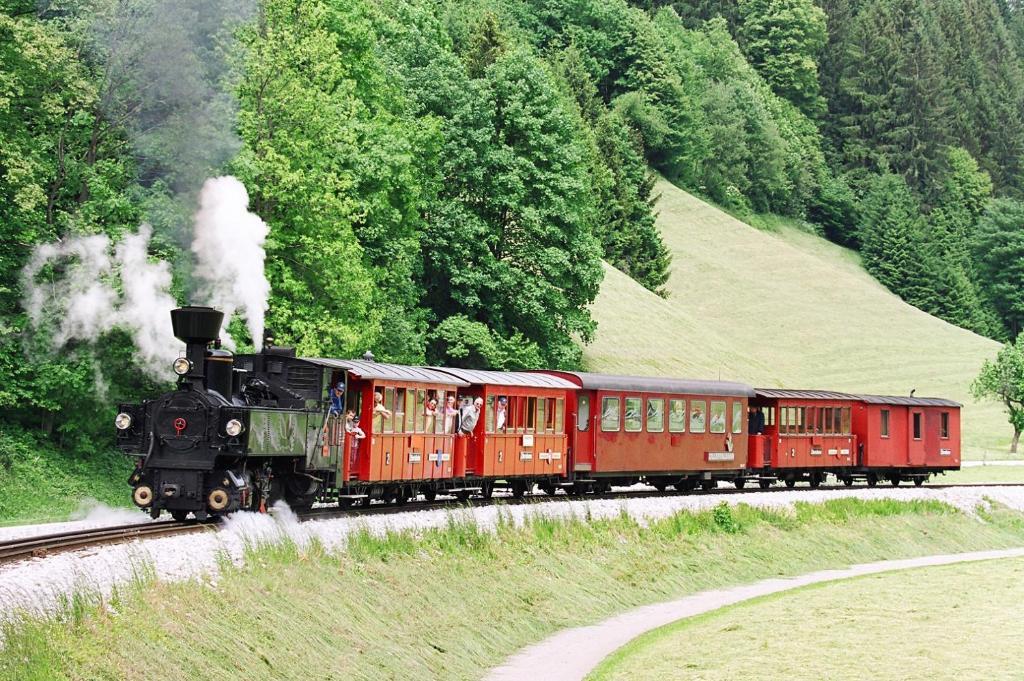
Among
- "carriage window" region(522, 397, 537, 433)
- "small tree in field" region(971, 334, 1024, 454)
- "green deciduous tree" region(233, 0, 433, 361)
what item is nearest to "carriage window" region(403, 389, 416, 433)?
"carriage window" region(522, 397, 537, 433)

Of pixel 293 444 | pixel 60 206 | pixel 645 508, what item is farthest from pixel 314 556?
pixel 60 206

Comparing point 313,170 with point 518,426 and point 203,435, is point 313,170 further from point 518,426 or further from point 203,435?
point 203,435

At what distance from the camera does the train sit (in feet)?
71.3

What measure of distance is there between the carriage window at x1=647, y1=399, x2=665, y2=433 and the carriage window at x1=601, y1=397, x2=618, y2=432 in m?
1.32

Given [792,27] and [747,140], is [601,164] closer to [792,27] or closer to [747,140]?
[747,140]

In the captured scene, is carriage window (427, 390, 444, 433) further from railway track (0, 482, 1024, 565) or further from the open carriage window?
railway track (0, 482, 1024, 565)

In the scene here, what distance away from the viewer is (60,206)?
3416 centimetres

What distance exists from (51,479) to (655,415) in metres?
15.1

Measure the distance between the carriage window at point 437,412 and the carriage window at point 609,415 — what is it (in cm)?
657

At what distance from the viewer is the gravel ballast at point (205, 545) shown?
1536cm

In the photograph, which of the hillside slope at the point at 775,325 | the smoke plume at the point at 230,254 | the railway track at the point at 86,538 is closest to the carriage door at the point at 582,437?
the smoke plume at the point at 230,254

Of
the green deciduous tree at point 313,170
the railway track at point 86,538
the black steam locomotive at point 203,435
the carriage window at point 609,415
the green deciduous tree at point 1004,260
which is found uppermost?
the green deciduous tree at point 1004,260

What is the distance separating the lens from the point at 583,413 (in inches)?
1362

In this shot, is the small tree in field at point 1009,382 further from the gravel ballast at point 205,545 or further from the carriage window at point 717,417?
the gravel ballast at point 205,545
